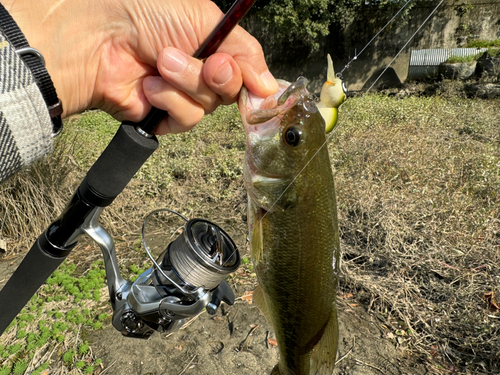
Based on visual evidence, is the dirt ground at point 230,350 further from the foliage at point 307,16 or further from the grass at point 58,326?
the foliage at point 307,16

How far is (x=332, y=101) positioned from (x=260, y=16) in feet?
49.0

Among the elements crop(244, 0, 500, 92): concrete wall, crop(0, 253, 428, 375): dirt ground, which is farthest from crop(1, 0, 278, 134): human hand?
crop(244, 0, 500, 92): concrete wall

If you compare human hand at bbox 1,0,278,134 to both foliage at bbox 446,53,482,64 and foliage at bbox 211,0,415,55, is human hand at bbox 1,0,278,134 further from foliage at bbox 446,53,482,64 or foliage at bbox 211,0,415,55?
foliage at bbox 446,53,482,64

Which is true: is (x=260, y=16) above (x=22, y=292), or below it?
below

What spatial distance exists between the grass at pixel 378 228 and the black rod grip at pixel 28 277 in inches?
57.1

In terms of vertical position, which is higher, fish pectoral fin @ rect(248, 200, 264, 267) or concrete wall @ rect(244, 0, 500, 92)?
fish pectoral fin @ rect(248, 200, 264, 267)

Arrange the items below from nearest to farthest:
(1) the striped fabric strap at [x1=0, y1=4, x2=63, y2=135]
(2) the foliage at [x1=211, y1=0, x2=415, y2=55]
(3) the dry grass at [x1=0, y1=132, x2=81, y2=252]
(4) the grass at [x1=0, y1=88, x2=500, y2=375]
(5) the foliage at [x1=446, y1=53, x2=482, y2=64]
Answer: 1. (1) the striped fabric strap at [x1=0, y1=4, x2=63, y2=135]
2. (4) the grass at [x1=0, y1=88, x2=500, y2=375]
3. (3) the dry grass at [x1=0, y1=132, x2=81, y2=252]
4. (5) the foliage at [x1=446, y1=53, x2=482, y2=64]
5. (2) the foliage at [x1=211, y1=0, x2=415, y2=55]

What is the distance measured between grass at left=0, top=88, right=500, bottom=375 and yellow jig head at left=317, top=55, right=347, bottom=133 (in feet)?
0.95

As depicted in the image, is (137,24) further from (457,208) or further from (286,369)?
(457,208)

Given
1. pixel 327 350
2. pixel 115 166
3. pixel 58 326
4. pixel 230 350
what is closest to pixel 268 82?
pixel 115 166

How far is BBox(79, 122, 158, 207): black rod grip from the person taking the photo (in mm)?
1510

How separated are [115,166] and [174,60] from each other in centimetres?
48

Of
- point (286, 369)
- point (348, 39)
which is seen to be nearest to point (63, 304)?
point (286, 369)

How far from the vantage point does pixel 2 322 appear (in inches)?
68.9
